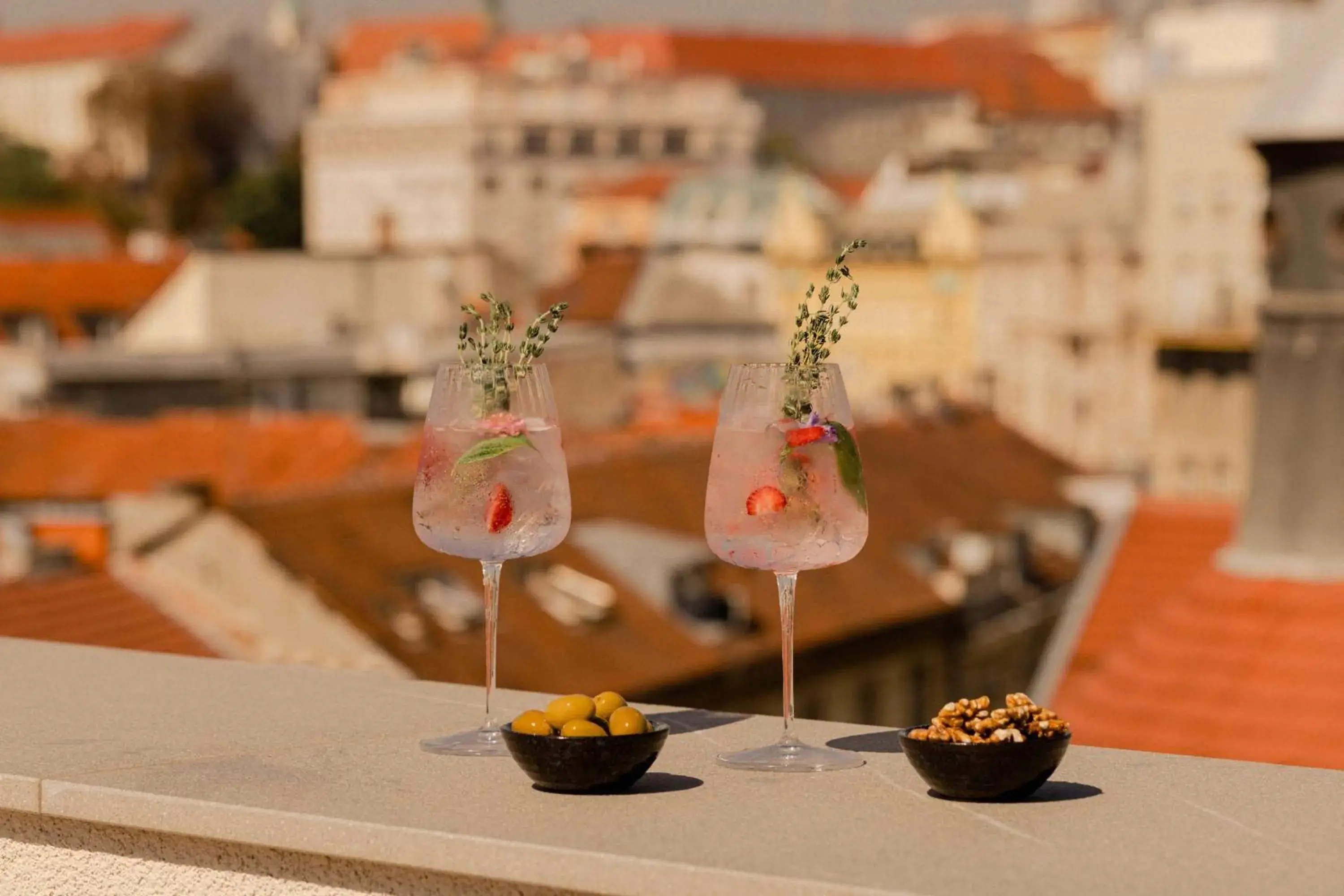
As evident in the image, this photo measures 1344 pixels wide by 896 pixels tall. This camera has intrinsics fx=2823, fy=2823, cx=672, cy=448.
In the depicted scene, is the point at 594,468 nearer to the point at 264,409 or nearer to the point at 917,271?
the point at 264,409

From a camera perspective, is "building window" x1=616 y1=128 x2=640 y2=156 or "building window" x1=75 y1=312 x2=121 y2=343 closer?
"building window" x1=75 y1=312 x2=121 y2=343

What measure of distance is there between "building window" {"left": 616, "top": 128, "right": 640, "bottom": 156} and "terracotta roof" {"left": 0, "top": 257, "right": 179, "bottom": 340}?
1956 inches

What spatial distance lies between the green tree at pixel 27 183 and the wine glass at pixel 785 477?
146m

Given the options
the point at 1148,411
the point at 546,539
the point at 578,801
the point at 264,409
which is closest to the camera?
the point at 578,801

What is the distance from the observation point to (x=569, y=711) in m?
3.35

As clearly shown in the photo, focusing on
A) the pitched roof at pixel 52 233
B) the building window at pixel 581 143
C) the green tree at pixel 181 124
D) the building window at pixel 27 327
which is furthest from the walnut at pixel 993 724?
the green tree at pixel 181 124

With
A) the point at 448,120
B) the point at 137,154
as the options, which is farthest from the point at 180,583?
the point at 137,154

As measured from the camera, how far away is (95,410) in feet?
183

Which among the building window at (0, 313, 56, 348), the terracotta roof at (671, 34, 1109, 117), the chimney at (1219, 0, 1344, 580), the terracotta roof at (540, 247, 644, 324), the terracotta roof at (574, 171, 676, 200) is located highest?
the terracotta roof at (671, 34, 1109, 117)

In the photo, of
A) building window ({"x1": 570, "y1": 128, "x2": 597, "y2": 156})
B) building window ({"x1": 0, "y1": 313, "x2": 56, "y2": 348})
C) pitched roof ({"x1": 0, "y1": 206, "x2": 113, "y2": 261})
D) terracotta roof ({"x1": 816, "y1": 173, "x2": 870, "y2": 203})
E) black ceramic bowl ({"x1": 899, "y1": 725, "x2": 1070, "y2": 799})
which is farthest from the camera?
building window ({"x1": 570, "y1": 128, "x2": 597, "y2": 156})

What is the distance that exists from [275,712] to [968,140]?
4485 inches

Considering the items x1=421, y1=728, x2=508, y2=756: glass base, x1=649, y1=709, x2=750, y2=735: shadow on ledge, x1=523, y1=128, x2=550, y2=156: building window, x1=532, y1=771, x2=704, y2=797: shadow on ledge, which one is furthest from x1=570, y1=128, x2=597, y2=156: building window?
x1=532, y1=771, x2=704, y2=797: shadow on ledge

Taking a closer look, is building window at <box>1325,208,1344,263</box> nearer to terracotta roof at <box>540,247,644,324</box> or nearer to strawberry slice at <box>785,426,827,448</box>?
strawberry slice at <box>785,426,827,448</box>

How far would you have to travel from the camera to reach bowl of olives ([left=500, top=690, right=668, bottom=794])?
3232 millimetres
